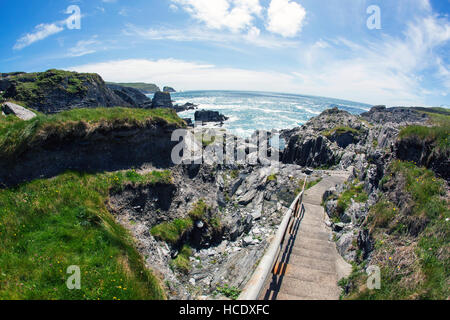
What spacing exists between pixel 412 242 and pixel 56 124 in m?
14.8

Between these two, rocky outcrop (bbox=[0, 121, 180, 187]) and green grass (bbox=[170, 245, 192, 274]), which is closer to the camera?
rocky outcrop (bbox=[0, 121, 180, 187])

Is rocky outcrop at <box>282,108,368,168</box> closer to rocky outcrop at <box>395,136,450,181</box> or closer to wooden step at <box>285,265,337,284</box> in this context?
rocky outcrop at <box>395,136,450,181</box>

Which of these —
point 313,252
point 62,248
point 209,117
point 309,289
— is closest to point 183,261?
point 62,248

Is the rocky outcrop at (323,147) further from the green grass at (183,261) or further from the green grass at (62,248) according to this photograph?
the green grass at (62,248)

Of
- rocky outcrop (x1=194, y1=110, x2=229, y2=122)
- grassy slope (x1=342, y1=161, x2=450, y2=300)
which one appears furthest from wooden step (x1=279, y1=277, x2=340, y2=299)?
rocky outcrop (x1=194, y1=110, x2=229, y2=122)

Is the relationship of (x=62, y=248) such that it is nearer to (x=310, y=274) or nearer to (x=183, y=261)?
(x=183, y=261)

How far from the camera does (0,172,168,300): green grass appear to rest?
5355mm

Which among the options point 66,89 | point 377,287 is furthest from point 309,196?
point 66,89

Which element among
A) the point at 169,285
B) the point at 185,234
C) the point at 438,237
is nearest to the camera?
the point at 438,237

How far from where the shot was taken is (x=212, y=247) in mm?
12492

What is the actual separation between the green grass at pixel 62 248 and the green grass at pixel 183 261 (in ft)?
9.01

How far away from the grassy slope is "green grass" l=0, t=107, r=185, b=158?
523 inches

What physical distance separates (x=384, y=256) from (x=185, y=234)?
918cm
